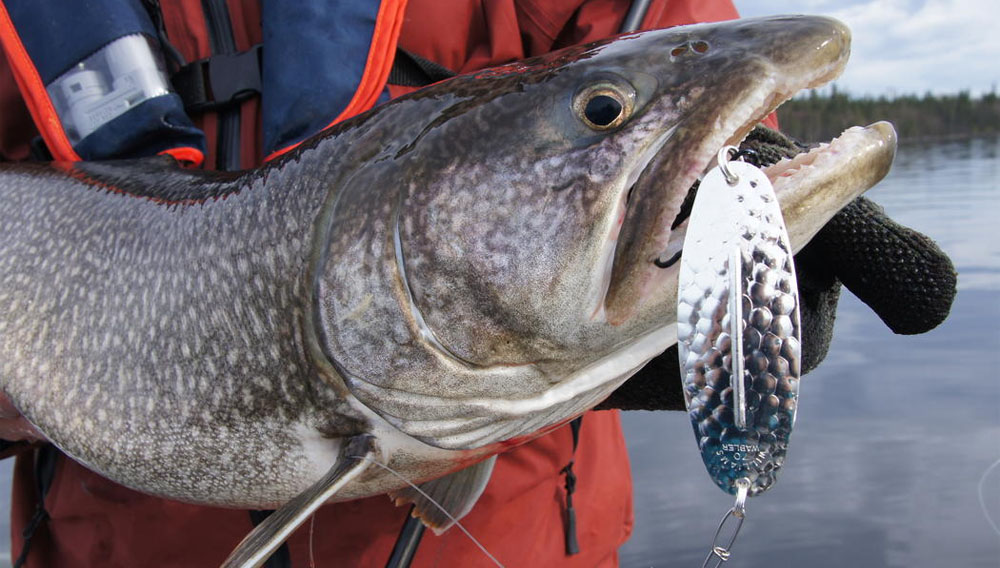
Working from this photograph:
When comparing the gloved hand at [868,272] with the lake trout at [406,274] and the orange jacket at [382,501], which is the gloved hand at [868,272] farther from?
the orange jacket at [382,501]

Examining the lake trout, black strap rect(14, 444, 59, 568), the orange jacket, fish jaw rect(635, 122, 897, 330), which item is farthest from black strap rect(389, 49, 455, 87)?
black strap rect(14, 444, 59, 568)

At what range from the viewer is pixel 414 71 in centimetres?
203

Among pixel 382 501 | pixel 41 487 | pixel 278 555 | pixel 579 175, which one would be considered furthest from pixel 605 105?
pixel 41 487

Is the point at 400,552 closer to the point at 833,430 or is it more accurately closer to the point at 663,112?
the point at 663,112

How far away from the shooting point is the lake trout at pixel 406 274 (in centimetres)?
116

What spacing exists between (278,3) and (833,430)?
179 inches

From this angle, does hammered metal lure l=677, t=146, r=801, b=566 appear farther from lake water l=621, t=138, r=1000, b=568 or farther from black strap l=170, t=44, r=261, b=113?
lake water l=621, t=138, r=1000, b=568

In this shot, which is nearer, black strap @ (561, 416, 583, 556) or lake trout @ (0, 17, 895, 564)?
lake trout @ (0, 17, 895, 564)

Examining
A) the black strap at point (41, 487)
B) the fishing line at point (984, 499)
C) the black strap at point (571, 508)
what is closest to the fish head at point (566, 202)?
the black strap at point (571, 508)

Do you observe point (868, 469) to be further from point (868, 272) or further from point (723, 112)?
point (723, 112)

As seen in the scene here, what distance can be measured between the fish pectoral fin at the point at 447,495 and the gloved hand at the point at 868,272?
418 mm

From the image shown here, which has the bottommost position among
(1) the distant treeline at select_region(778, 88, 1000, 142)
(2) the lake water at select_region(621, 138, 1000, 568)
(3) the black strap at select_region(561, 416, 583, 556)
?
(1) the distant treeline at select_region(778, 88, 1000, 142)

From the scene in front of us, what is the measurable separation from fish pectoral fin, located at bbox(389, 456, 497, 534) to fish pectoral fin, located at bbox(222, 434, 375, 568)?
0.26 meters

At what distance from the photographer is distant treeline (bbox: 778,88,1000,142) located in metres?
30.8
